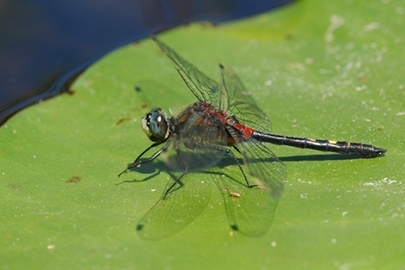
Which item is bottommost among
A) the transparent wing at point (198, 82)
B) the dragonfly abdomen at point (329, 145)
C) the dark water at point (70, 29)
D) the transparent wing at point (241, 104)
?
the dragonfly abdomen at point (329, 145)

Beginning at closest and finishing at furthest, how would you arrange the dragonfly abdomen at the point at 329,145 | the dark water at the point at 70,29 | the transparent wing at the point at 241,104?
the dragonfly abdomen at the point at 329,145
the transparent wing at the point at 241,104
the dark water at the point at 70,29

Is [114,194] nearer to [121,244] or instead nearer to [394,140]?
[121,244]

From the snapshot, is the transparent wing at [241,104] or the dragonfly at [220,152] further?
the transparent wing at [241,104]

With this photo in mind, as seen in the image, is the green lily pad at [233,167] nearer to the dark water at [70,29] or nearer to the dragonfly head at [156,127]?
the dragonfly head at [156,127]

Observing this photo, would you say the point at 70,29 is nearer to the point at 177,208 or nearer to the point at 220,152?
the point at 220,152

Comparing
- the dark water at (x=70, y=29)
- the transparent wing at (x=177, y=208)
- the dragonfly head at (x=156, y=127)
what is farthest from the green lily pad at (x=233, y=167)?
the dark water at (x=70, y=29)

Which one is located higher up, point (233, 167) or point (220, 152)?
point (220, 152)

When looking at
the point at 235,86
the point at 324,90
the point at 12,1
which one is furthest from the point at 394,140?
the point at 12,1

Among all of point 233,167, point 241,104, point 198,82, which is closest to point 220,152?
point 233,167
